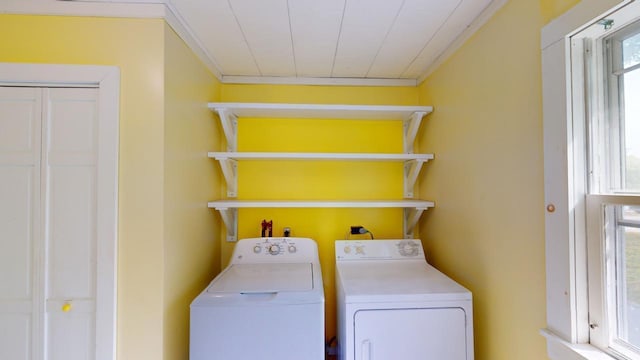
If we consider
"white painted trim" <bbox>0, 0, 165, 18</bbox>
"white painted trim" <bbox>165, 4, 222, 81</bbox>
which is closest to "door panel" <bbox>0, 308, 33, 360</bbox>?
"white painted trim" <bbox>0, 0, 165, 18</bbox>

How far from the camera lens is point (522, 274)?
1.15 meters

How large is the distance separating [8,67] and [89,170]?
55 cm

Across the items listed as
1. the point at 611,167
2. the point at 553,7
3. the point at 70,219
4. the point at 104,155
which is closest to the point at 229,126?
the point at 104,155

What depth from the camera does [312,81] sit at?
85.4 inches

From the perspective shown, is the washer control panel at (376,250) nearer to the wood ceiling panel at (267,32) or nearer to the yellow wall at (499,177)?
the yellow wall at (499,177)

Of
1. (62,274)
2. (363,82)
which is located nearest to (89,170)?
(62,274)

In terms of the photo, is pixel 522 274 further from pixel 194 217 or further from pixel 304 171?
pixel 194 217

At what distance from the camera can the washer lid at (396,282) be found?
1.37 meters

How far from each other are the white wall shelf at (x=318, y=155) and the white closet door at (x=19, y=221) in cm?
80

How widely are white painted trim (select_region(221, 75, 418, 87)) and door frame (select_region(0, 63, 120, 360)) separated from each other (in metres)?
0.94

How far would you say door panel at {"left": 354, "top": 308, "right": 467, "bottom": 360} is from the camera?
4.38 feet

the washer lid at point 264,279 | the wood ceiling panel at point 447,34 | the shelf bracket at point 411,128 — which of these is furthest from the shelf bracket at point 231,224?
the wood ceiling panel at point 447,34

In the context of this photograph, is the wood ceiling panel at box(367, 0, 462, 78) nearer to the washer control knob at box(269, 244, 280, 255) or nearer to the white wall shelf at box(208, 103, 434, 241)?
the white wall shelf at box(208, 103, 434, 241)

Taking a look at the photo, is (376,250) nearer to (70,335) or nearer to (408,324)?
(408,324)
